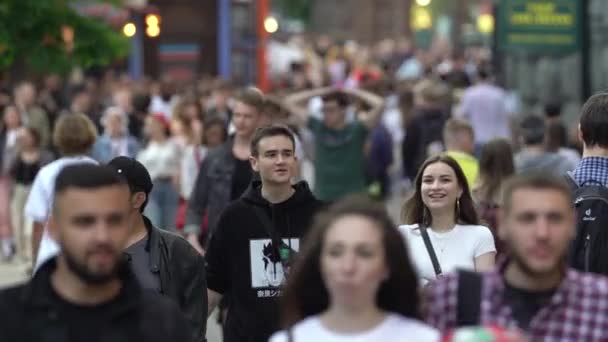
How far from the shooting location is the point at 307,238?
16.2 feet

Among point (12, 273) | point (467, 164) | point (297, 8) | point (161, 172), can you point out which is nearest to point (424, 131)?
point (161, 172)

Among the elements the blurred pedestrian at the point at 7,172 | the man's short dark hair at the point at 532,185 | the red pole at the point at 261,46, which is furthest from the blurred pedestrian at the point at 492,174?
the red pole at the point at 261,46

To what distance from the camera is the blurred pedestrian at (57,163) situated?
10125 mm

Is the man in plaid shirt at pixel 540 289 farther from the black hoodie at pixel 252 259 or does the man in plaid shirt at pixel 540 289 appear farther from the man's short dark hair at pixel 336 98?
the man's short dark hair at pixel 336 98

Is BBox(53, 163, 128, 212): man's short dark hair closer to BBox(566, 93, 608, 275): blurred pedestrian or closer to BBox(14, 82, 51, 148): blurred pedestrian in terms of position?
BBox(566, 93, 608, 275): blurred pedestrian

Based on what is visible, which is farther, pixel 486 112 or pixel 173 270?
pixel 486 112

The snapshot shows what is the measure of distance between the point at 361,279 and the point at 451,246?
3166 millimetres

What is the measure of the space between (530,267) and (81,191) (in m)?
1.28

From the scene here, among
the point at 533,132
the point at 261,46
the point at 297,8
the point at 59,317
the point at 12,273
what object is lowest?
the point at 12,273

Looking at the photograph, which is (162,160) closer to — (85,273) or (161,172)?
(161,172)

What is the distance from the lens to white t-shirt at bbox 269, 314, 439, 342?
15.0 ft

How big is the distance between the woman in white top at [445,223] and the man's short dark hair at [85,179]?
8.44 ft

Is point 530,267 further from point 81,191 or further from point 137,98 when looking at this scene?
point 137,98

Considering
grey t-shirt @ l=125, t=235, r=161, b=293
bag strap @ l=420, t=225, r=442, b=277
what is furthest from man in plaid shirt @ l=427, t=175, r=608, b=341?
grey t-shirt @ l=125, t=235, r=161, b=293
